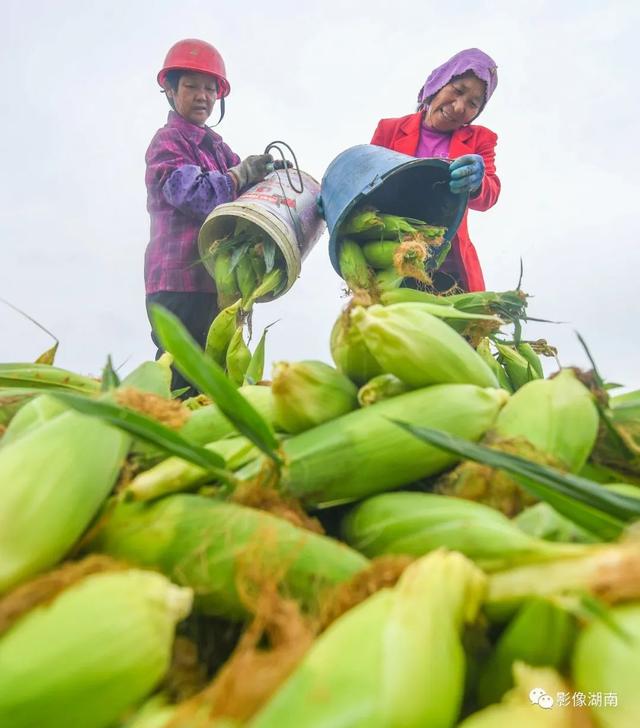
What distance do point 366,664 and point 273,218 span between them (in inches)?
90.0

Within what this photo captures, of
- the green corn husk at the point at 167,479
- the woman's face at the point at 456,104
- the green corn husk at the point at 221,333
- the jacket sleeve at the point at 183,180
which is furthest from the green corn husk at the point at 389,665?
the woman's face at the point at 456,104

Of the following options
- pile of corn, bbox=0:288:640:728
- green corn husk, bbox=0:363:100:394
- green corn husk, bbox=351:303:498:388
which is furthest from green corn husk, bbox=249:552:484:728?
green corn husk, bbox=0:363:100:394

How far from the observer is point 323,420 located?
0.78 meters

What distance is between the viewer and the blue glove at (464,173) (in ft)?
7.91

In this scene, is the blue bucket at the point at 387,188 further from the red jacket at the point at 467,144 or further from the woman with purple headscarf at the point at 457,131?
the red jacket at the point at 467,144

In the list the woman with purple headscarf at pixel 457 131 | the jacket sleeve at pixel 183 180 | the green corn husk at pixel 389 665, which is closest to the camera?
the green corn husk at pixel 389 665

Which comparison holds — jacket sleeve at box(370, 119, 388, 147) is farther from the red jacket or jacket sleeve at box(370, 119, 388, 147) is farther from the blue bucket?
the blue bucket

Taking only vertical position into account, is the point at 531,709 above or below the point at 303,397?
below

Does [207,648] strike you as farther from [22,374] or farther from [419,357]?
[22,374]

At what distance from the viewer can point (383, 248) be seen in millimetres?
2641

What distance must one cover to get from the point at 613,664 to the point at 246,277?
8.76 ft

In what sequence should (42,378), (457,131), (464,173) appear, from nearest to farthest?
1. (42,378)
2. (464,173)
3. (457,131)

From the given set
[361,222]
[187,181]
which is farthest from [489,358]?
[187,181]

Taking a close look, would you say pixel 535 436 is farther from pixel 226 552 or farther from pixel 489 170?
pixel 489 170
